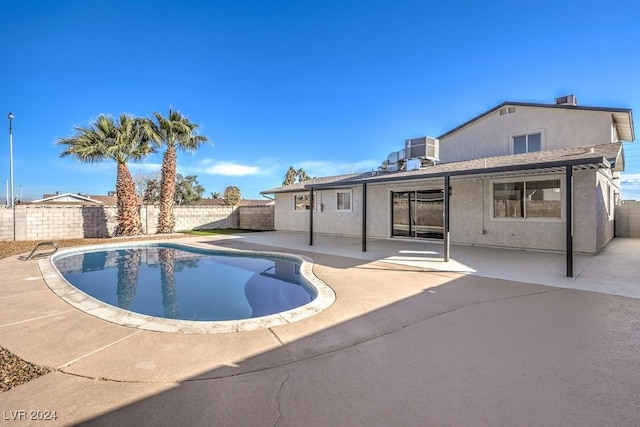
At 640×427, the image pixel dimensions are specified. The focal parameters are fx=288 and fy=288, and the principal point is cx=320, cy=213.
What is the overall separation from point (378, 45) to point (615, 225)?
52.3 feet

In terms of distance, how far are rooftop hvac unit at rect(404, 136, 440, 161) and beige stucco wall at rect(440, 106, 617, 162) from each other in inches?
184

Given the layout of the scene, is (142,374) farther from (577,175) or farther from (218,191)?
(218,191)

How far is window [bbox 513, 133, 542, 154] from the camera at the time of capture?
14695mm

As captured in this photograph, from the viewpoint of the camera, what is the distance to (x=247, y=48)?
15.0 meters

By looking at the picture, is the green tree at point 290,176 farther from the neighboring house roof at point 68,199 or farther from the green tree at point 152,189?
the neighboring house roof at point 68,199

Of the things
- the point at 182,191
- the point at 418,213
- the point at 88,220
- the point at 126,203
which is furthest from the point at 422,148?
the point at 182,191

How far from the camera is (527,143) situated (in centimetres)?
1497

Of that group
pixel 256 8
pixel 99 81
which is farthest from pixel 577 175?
pixel 99 81

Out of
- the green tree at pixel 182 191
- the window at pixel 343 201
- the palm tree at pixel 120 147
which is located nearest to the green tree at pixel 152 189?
the green tree at pixel 182 191

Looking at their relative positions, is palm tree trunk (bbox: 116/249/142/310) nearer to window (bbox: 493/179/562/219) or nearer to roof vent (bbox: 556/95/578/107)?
window (bbox: 493/179/562/219)

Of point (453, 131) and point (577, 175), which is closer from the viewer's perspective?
point (577, 175)

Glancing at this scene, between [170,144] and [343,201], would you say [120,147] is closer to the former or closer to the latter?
[170,144]

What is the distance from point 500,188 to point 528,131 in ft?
20.6

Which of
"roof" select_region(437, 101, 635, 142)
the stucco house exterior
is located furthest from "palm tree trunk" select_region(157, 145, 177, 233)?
A: "roof" select_region(437, 101, 635, 142)
